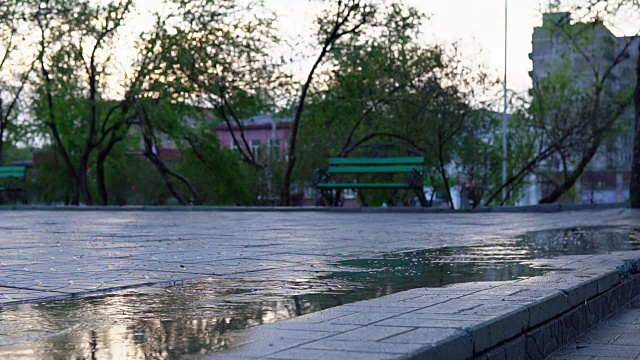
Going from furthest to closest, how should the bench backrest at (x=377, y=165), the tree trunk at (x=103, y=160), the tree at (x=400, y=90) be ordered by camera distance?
the tree trunk at (x=103, y=160)
the tree at (x=400, y=90)
the bench backrest at (x=377, y=165)

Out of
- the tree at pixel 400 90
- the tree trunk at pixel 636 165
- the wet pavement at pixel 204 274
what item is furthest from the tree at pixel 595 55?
the wet pavement at pixel 204 274

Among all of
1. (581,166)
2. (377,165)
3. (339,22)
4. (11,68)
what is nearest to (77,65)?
(11,68)

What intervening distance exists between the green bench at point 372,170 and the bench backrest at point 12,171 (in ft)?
37.2

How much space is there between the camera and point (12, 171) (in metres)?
34.3

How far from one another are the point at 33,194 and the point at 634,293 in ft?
163

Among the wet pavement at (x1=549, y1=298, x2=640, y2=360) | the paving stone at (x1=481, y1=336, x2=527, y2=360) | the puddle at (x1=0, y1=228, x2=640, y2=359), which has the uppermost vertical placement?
the puddle at (x1=0, y1=228, x2=640, y2=359)

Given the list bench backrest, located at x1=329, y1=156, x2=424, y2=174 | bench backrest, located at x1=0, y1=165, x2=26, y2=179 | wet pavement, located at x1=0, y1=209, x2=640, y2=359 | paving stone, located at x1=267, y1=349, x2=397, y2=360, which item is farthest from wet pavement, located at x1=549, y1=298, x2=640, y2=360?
bench backrest, located at x1=0, y1=165, x2=26, y2=179

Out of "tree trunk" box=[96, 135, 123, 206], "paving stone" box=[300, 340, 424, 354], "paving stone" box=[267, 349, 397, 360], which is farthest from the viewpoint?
"tree trunk" box=[96, 135, 123, 206]

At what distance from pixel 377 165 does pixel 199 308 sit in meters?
21.4

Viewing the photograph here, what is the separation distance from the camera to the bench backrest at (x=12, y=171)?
112ft

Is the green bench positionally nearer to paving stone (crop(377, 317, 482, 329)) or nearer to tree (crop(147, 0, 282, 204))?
tree (crop(147, 0, 282, 204))

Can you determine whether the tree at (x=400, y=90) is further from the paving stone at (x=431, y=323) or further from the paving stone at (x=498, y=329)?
the paving stone at (x=431, y=323)

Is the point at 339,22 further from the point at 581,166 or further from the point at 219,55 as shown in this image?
the point at 581,166

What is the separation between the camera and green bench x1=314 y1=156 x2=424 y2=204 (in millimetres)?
24812
